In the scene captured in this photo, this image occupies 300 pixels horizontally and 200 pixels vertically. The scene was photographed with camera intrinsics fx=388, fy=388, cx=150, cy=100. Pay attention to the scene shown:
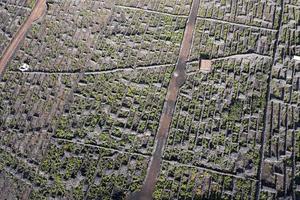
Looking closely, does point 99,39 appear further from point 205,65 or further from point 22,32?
point 205,65

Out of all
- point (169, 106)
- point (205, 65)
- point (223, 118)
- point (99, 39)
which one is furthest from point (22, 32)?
point (223, 118)

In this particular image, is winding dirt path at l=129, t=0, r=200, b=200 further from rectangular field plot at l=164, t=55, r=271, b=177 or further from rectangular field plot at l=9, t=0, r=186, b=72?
rectangular field plot at l=9, t=0, r=186, b=72

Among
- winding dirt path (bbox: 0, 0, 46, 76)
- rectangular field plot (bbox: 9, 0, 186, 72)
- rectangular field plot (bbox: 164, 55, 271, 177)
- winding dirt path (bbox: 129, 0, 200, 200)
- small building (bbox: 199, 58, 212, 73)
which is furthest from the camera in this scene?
winding dirt path (bbox: 0, 0, 46, 76)

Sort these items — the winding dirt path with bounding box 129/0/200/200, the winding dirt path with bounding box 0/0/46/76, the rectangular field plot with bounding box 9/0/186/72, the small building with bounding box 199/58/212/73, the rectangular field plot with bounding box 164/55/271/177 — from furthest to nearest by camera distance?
1. the winding dirt path with bounding box 0/0/46/76
2. the rectangular field plot with bounding box 9/0/186/72
3. the small building with bounding box 199/58/212/73
4. the rectangular field plot with bounding box 164/55/271/177
5. the winding dirt path with bounding box 129/0/200/200

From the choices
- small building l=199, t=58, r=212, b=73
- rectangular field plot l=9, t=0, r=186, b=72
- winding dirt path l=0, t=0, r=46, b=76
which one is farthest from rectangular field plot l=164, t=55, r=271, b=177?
winding dirt path l=0, t=0, r=46, b=76

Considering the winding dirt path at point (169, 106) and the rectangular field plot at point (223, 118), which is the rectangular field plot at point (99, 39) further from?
the rectangular field plot at point (223, 118)

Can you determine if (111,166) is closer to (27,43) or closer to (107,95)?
(107,95)

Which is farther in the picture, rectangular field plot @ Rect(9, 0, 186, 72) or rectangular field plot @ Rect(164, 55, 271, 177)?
rectangular field plot @ Rect(9, 0, 186, 72)
